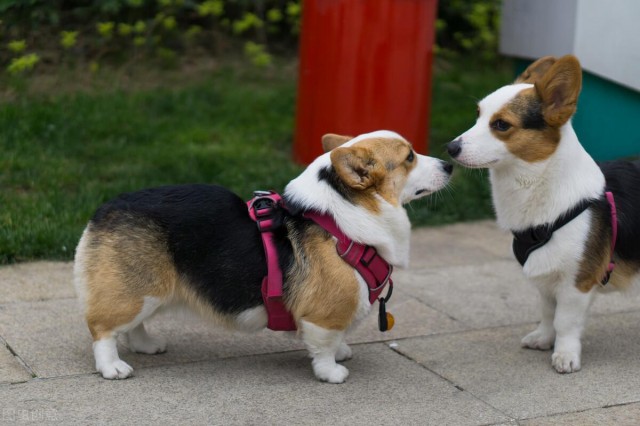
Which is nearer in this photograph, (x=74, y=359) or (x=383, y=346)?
(x=74, y=359)

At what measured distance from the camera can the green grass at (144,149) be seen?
653cm

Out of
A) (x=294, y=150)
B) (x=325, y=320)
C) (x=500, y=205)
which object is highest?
(x=500, y=205)

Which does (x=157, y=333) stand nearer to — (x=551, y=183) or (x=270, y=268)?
(x=270, y=268)

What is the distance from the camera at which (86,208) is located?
6.64 metres

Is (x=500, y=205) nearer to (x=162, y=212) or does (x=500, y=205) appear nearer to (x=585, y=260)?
(x=585, y=260)

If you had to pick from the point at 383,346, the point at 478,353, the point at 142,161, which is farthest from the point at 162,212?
the point at 142,161

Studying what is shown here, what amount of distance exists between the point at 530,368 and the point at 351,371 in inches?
35.6

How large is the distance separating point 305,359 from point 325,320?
541 millimetres

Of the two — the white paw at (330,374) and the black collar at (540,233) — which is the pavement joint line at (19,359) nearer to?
the white paw at (330,374)

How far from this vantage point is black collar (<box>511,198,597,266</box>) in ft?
14.7

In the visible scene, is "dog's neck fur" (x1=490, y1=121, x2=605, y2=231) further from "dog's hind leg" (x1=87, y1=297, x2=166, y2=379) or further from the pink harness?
"dog's hind leg" (x1=87, y1=297, x2=166, y2=379)

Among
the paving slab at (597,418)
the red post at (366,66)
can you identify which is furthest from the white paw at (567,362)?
the red post at (366,66)

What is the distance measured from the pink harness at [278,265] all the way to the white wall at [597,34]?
4372mm

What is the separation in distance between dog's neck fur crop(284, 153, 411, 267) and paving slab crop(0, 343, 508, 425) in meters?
0.62
